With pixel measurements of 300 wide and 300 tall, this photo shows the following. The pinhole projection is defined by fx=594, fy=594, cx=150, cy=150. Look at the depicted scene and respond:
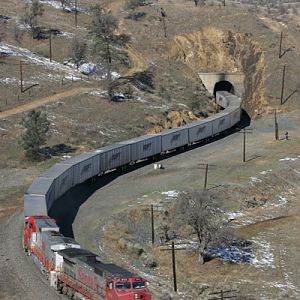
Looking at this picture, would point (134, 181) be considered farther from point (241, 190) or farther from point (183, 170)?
point (241, 190)

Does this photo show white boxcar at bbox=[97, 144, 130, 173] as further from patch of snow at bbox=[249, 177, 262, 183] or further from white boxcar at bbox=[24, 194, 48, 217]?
white boxcar at bbox=[24, 194, 48, 217]

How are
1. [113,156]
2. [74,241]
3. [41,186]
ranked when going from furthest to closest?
1. [113,156]
2. [41,186]
3. [74,241]

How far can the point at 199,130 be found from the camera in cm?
7462

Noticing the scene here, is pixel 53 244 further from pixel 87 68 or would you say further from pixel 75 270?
pixel 87 68

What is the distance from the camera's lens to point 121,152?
6094cm

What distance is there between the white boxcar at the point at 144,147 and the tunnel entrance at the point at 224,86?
40.9 m

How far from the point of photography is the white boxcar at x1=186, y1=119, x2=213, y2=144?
2884 inches

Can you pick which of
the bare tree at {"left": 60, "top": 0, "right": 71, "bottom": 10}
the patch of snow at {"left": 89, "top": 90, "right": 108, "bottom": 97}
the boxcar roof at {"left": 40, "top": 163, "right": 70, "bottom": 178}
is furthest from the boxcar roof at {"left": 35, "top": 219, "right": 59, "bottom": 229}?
the bare tree at {"left": 60, "top": 0, "right": 71, "bottom": 10}

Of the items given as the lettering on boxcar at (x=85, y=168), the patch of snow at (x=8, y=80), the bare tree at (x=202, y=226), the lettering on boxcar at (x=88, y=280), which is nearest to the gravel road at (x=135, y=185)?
the lettering on boxcar at (x=85, y=168)

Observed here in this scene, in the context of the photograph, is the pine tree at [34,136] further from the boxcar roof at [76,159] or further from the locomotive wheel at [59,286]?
the locomotive wheel at [59,286]

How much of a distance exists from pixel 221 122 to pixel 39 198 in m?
41.7

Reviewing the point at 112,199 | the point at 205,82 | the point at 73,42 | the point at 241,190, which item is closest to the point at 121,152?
the point at 112,199

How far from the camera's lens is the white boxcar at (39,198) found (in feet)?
136

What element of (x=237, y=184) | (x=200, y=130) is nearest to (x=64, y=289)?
(x=237, y=184)
